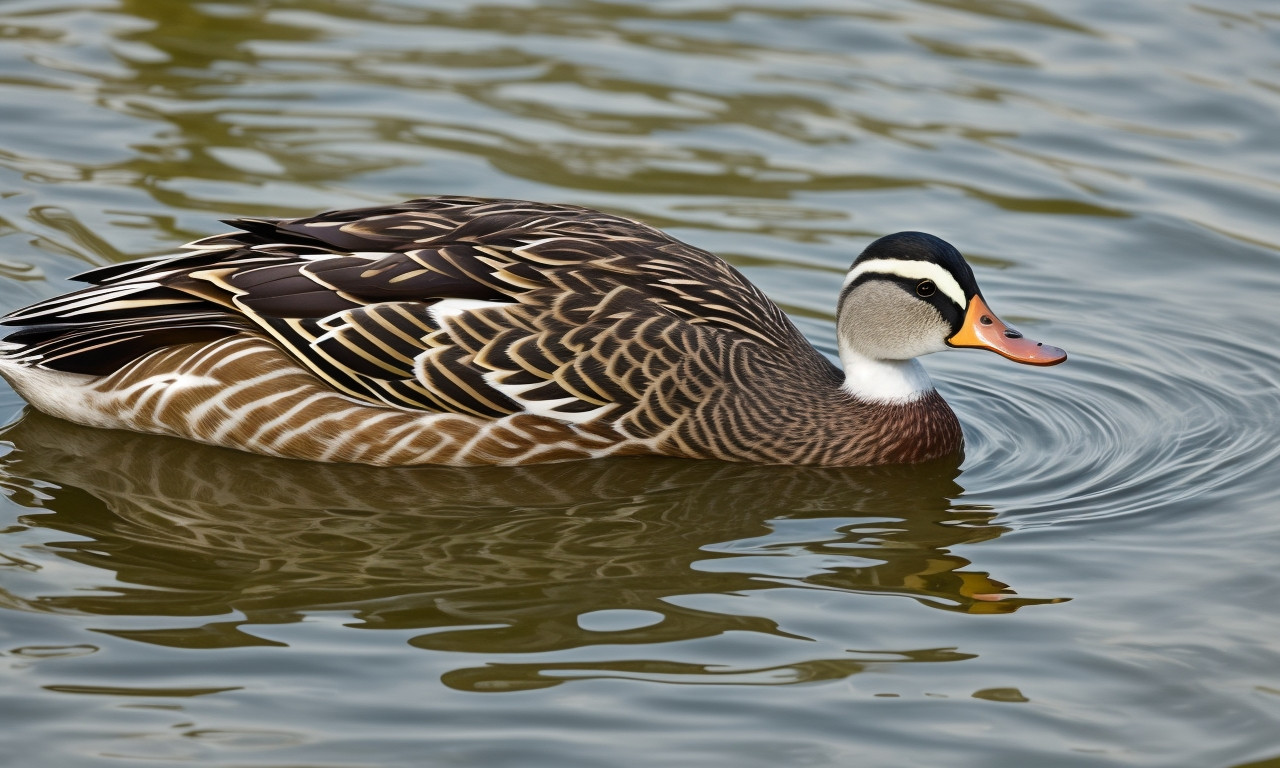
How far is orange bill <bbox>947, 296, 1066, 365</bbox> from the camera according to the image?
9180mm

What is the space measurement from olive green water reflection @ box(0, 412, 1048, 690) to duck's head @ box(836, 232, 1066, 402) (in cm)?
65

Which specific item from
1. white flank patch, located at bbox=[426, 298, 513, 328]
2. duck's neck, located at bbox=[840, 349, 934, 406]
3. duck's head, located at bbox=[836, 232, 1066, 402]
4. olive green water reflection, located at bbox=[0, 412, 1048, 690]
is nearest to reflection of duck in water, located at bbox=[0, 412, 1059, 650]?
olive green water reflection, located at bbox=[0, 412, 1048, 690]

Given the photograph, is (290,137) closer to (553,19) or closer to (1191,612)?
(553,19)

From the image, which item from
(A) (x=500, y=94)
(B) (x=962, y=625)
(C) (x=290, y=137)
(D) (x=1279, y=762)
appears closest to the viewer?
(D) (x=1279, y=762)

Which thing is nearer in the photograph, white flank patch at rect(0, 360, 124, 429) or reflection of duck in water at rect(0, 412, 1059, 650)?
reflection of duck in water at rect(0, 412, 1059, 650)

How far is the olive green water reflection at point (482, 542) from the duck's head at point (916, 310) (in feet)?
2.12

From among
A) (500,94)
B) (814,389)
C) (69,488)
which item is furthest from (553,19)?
(69,488)

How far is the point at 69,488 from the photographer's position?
8.49m

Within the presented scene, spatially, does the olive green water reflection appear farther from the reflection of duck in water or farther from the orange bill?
the orange bill

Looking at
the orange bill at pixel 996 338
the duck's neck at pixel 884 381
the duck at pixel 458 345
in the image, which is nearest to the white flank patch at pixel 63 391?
the duck at pixel 458 345

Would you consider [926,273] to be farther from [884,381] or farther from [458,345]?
[458,345]

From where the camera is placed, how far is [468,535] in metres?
8.18

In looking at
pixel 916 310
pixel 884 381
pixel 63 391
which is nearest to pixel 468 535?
pixel 63 391

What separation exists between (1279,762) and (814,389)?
134 inches
